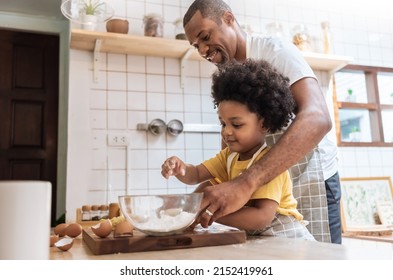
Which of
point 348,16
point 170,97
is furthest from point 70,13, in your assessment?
point 348,16

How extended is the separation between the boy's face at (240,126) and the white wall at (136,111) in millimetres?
1086

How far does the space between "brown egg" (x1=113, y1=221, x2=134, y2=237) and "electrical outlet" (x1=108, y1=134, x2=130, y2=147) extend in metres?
1.23

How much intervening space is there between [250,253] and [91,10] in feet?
4.80

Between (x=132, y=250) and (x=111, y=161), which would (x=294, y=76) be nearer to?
(x=132, y=250)

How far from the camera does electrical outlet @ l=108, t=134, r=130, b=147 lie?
178 cm

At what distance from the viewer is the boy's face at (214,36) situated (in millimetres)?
1024

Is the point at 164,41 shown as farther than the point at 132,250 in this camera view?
Yes

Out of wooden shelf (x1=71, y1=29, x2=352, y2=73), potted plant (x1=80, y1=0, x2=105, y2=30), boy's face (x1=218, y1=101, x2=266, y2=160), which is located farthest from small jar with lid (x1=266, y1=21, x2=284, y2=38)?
boy's face (x1=218, y1=101, x2=266, y2=160)

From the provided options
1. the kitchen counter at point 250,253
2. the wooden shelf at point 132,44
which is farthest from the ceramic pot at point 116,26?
the kitchen counter at point 250,253

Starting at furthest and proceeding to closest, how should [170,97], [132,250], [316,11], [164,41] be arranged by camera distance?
[316,11], [170,97], [164,41], [132,250]

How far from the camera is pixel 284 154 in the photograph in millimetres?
711
